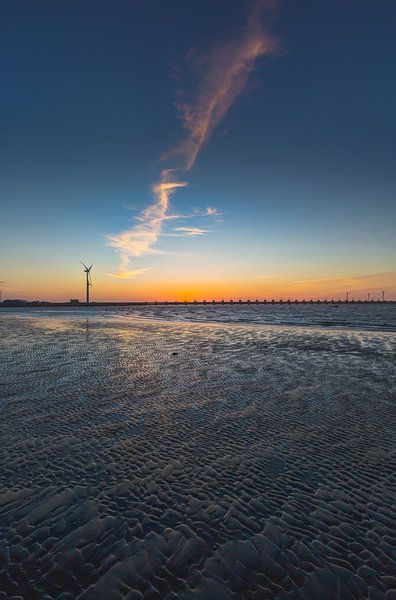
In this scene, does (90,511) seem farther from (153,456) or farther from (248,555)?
(248,555)

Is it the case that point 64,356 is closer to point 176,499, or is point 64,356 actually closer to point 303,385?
point 303,385

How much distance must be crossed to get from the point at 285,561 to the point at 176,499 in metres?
1.69

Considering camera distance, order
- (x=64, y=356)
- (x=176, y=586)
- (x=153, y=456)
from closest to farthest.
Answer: (x=176, y=586) < (x=153, y=456) < (x=64, y=356)

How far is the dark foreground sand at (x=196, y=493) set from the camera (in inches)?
134

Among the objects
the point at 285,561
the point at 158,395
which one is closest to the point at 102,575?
the point at 285,561

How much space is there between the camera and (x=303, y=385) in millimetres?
11500

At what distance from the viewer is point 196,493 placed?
192 inches

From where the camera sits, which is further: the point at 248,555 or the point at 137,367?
the point at 137,367

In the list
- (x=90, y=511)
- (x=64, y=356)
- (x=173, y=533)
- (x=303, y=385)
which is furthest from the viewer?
(x=64, y=356)

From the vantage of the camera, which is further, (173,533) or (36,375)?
(36,375)

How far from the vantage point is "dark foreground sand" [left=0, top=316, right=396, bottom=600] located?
3395mm

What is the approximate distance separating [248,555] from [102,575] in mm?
1613

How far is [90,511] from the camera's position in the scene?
14.3 feet

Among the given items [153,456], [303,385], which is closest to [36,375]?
[153,456]
